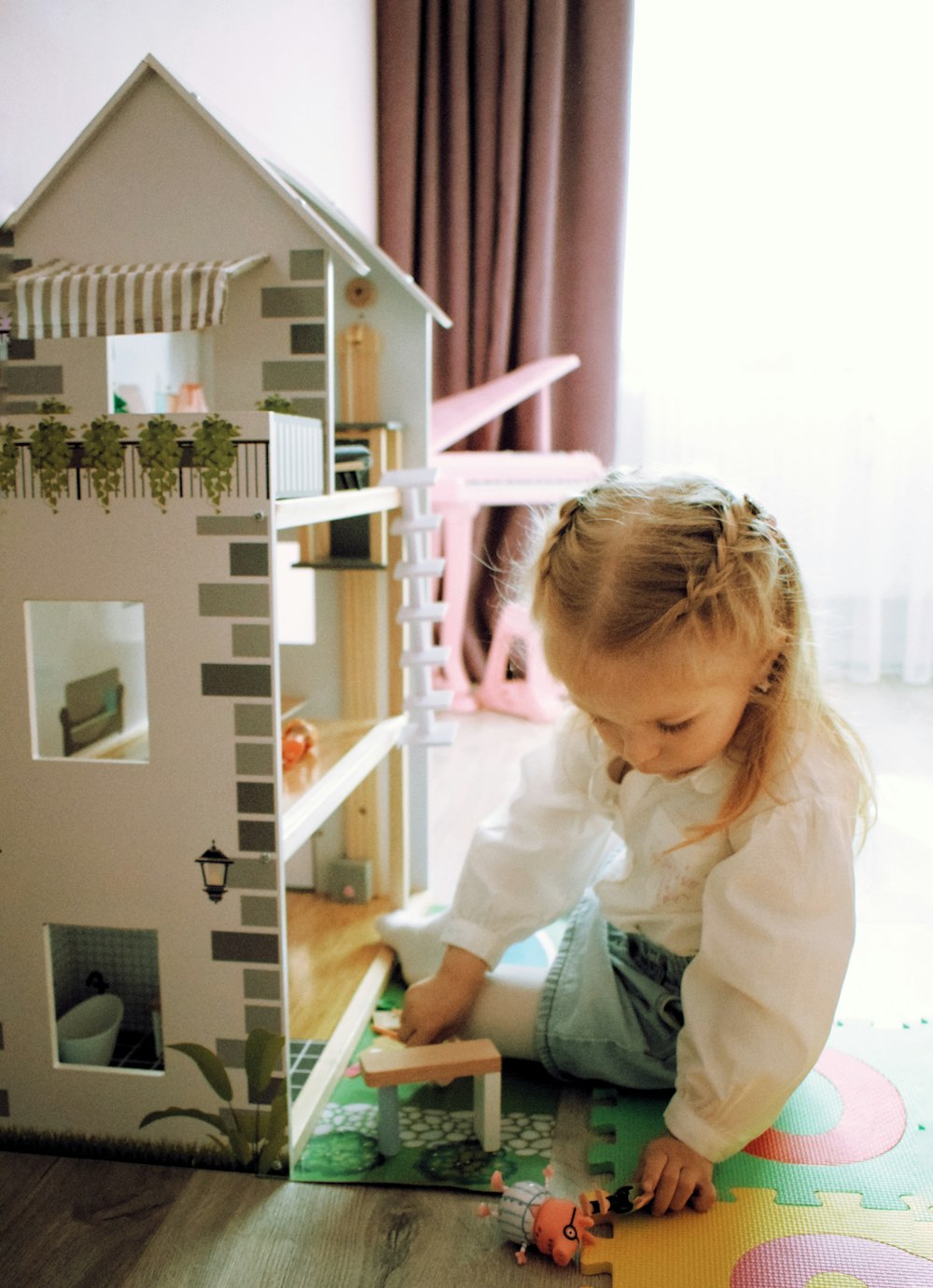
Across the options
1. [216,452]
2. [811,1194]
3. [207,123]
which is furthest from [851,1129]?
[207,123]

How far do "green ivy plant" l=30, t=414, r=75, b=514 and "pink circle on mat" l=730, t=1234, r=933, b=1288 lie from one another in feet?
2.35

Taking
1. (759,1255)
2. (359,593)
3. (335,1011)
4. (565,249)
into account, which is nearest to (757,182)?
(565,249)

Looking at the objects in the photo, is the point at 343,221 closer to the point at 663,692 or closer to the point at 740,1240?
the point at 663,692

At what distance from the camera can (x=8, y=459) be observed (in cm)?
81

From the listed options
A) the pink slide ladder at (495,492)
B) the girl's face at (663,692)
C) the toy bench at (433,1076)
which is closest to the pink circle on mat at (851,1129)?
the toy bench at (433,1076)

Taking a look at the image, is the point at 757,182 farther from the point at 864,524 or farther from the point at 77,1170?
the point at 77,1170

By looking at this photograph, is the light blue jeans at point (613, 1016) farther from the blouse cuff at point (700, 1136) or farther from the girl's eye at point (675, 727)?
the girl's eye at point (675, 727)

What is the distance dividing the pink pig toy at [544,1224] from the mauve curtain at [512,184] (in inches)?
79.0

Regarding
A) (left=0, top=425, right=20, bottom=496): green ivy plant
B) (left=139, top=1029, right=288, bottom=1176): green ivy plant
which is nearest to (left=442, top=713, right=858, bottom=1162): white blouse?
(left=139, top=1029, right=288, bottom=1176): green ivy plant

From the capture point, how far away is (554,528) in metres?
0.86

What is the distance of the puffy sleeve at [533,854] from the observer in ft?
3.32

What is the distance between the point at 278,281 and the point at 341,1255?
2.43ft

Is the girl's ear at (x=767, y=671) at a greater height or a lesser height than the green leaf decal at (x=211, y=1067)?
greater

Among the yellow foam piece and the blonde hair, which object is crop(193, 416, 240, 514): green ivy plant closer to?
the blonde hair
